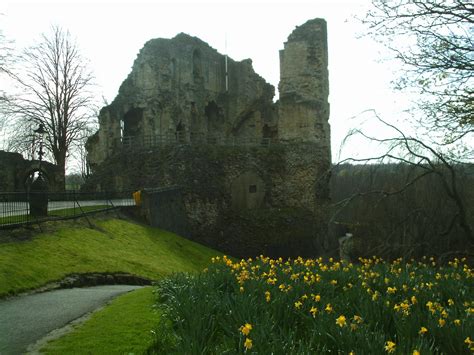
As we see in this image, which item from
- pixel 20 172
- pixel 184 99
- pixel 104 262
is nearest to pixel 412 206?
pixel 104 262

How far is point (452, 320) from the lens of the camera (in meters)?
5.20

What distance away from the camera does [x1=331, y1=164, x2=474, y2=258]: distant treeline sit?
47.7ft

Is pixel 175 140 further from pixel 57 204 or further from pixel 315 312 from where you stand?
pixel 315 312

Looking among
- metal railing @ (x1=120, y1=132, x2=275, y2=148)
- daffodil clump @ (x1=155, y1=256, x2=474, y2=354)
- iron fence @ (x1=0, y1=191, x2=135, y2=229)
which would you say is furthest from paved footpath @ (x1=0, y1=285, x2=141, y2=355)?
metal railing @ (x1=120, y1=132, x2=275, y2=148)

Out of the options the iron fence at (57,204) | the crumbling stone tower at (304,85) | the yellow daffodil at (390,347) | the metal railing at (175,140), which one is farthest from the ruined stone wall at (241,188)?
the yellow daffodil at (390,347)

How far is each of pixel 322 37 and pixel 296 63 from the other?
7.32ft

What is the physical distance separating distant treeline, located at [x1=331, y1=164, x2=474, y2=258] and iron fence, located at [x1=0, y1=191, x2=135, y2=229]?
8.82m

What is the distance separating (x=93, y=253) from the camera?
13.8 metres

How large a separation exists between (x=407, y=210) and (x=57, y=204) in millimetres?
13445

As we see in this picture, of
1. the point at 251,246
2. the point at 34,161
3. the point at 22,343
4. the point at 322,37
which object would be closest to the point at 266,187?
the point at 251,246

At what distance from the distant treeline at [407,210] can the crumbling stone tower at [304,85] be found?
9.18 meters

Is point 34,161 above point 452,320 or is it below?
above

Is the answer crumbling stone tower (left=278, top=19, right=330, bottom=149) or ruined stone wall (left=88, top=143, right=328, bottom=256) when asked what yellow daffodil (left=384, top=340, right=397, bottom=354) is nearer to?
ruined stone wall (left=88, top=143, right=328, bottom=256)

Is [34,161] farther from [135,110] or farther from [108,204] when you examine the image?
[108,204]
